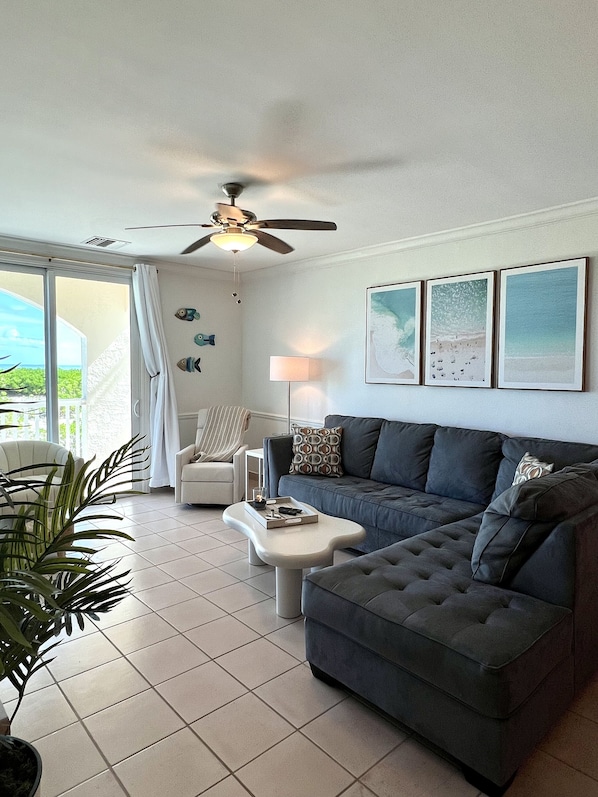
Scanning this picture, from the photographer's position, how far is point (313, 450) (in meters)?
4.43

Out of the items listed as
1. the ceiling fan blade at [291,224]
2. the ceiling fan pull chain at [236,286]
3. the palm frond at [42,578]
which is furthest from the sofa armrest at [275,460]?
the palm frond at [42,578]

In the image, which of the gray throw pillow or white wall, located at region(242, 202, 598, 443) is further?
white wall, located at region(242, 202, 598, 443)

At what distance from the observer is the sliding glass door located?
15.4ft

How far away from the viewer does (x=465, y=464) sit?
3643mm

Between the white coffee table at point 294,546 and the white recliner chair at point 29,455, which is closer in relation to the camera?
the white coffee table at point 294,546

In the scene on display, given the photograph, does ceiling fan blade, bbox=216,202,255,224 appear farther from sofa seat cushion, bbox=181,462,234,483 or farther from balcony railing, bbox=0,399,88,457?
balcony railing, bbox=0,399,88,457

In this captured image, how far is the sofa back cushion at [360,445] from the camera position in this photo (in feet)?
14.3

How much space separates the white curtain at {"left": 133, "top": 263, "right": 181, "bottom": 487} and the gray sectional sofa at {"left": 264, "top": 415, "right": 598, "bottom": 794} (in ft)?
11.2

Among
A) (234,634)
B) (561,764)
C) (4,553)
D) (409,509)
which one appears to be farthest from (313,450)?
(4,553)

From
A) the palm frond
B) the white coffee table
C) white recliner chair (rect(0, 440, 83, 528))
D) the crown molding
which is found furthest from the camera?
white recliner chair (rect(0, 440, 83, 528))

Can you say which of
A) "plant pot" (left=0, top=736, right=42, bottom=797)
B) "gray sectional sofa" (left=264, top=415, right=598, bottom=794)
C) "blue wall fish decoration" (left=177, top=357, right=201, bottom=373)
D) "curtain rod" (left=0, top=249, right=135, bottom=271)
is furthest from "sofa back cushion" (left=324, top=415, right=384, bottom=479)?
"plant pot" (left=0, top=736, right=42, bottom=797)

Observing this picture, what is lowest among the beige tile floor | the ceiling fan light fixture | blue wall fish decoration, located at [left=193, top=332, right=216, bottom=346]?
the beige tile floor

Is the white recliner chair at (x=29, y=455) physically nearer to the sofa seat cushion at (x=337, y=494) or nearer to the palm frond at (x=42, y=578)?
the sofa seat cushion at (x=337, y=494)

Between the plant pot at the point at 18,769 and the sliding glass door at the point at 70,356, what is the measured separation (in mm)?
→ 3487
